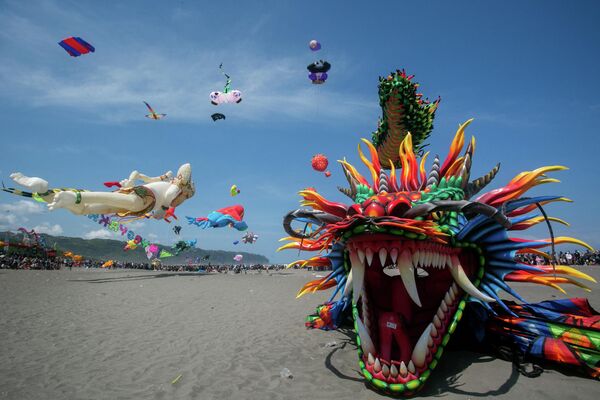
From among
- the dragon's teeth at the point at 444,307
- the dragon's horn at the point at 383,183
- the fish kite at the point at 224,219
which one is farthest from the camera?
the fish kite at the point at 224,219

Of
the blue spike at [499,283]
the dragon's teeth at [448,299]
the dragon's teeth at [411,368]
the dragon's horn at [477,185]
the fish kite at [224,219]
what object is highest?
the fish kite at [224,219]

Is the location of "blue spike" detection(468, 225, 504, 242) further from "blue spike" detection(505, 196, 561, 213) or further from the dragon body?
the dragon body

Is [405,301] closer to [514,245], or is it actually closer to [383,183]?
[514,245]

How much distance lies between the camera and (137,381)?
406cm

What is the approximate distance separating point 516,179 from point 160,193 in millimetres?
16861

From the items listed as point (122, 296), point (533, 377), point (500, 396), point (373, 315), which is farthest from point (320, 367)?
point (122, 296)

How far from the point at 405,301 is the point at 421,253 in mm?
861

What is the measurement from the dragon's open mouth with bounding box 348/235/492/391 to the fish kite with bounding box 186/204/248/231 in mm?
21730

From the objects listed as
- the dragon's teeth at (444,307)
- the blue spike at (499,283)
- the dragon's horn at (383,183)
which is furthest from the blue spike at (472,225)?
the dragon's horn at (383,183)

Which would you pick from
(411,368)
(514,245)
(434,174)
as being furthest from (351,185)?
(411,368)

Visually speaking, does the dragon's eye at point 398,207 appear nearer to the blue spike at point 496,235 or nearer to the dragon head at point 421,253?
the dragon head at point 421,253

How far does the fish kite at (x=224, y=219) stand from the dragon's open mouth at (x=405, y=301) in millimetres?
21730

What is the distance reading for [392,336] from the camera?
3.60 metres

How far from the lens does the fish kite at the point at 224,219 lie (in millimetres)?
24672
